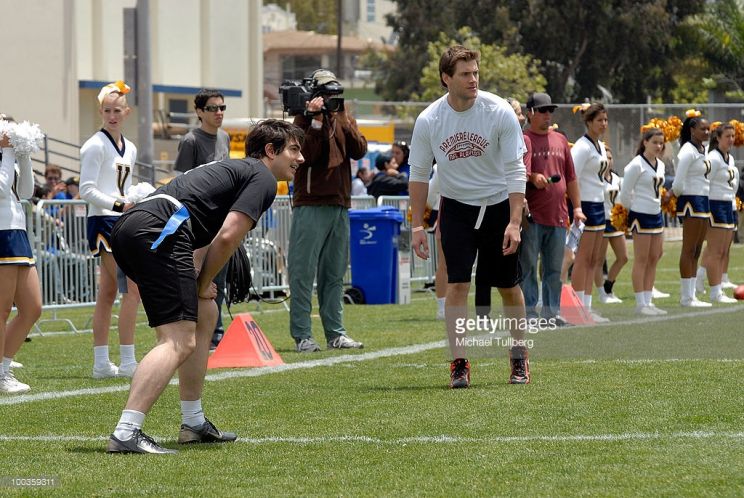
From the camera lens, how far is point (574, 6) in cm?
5894

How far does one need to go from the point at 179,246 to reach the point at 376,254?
11090 mm

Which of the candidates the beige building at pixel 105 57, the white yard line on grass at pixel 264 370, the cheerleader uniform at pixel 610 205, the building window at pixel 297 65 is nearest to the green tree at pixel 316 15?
the building window at pixel 297 65

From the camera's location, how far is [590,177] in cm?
1452

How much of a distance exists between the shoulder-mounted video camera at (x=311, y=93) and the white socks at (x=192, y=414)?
4847 mm

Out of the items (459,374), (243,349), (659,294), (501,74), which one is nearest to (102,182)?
(243,349)

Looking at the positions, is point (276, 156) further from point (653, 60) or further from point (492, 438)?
point (653, 60)

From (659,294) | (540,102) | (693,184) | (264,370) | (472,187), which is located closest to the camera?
(472,187)

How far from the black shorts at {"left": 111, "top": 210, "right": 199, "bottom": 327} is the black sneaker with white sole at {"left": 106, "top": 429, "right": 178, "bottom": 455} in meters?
0.54

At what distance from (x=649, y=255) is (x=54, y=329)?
6417 mm

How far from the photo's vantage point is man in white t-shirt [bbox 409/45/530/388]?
9.11 m

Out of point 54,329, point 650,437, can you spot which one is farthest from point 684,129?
point 650,437

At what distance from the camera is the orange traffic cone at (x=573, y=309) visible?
46.0ft

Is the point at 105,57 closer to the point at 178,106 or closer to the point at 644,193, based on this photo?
the point at 178,106

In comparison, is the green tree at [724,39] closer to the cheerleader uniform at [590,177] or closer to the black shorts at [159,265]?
the cheerleader uniform at [590,177]
